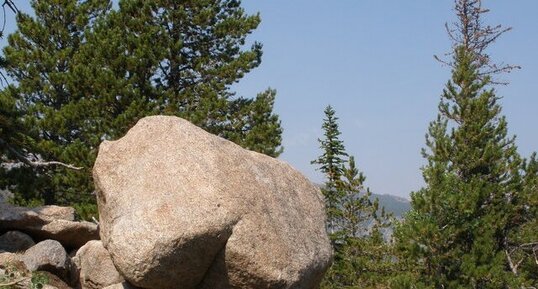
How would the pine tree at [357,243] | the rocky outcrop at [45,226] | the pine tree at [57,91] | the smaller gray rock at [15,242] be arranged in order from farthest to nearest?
the pine tree at [357,243] → the pine tree at [57,91] → the rocky outcrop at [45,226] → the smaller gray rock at [15,242]

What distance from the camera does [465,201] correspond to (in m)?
25.0

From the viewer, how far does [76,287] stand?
538 inches

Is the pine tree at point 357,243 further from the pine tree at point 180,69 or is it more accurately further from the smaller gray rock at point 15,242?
the smaller gray rock at point 15,242

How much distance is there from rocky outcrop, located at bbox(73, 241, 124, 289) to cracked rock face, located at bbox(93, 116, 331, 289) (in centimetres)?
153

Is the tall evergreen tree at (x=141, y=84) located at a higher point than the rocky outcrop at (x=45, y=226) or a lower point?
higher

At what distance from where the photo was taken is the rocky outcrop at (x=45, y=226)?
14.6 meters

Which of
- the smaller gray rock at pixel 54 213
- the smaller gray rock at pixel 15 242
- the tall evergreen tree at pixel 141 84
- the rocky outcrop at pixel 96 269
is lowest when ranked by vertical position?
the rocky outcrop at pixel 96 269

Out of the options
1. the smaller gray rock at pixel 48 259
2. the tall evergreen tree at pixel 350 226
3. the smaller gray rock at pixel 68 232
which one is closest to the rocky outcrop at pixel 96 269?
the smaller gray rock at pixel 48 259

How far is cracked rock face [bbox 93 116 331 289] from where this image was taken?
9930 mm

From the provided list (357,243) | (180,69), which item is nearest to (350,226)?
(357,243)

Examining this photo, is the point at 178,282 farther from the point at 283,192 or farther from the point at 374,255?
the point at 374,255

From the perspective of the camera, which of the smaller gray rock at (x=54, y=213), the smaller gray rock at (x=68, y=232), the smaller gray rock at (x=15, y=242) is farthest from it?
the smaller gray rock at (x=54, y=213)

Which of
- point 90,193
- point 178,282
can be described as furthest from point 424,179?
point 178,282

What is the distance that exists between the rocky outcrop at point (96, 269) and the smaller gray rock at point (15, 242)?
6.04ft
